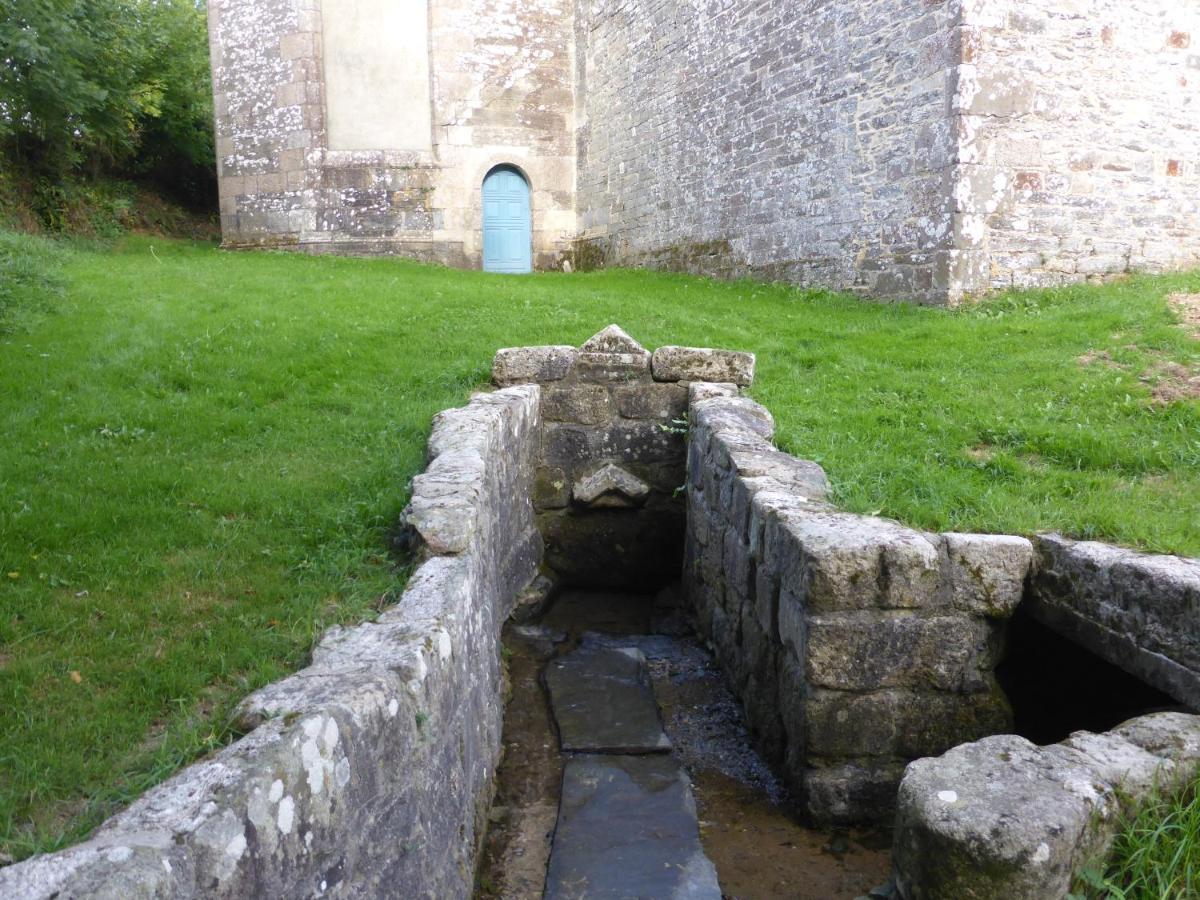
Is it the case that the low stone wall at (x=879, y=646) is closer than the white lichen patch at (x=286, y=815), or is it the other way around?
the white lichen patch at (x=286, y=815)

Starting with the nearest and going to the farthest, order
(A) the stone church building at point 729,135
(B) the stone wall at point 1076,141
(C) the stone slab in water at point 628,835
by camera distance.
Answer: (C) the stone slab in water at point 628,835 < (B) the stone wall at point 1076,141 < (A) the stone church building at point 729,135

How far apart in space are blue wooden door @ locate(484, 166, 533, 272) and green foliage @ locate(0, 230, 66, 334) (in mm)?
7240

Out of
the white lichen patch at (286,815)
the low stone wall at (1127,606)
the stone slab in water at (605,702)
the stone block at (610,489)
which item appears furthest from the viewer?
the stone block at (610,489)

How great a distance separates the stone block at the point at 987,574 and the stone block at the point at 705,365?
3.41 metres

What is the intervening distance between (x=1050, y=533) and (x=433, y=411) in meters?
3.79

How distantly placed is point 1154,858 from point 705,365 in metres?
4.90

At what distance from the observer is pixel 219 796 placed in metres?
1.66

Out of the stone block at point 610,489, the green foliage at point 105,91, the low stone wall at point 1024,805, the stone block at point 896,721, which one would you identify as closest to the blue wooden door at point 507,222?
the green foliage at point 105,91

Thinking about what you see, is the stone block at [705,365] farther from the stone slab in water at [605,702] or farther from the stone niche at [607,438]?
the stone slab in water at [605,702]

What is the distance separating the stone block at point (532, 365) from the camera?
679 cm

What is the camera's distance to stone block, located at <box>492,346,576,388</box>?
679 cm

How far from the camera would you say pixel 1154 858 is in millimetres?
2256

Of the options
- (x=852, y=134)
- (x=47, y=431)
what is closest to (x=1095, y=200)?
(x=852, y=134)

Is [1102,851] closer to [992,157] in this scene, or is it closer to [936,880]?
[936,880]
